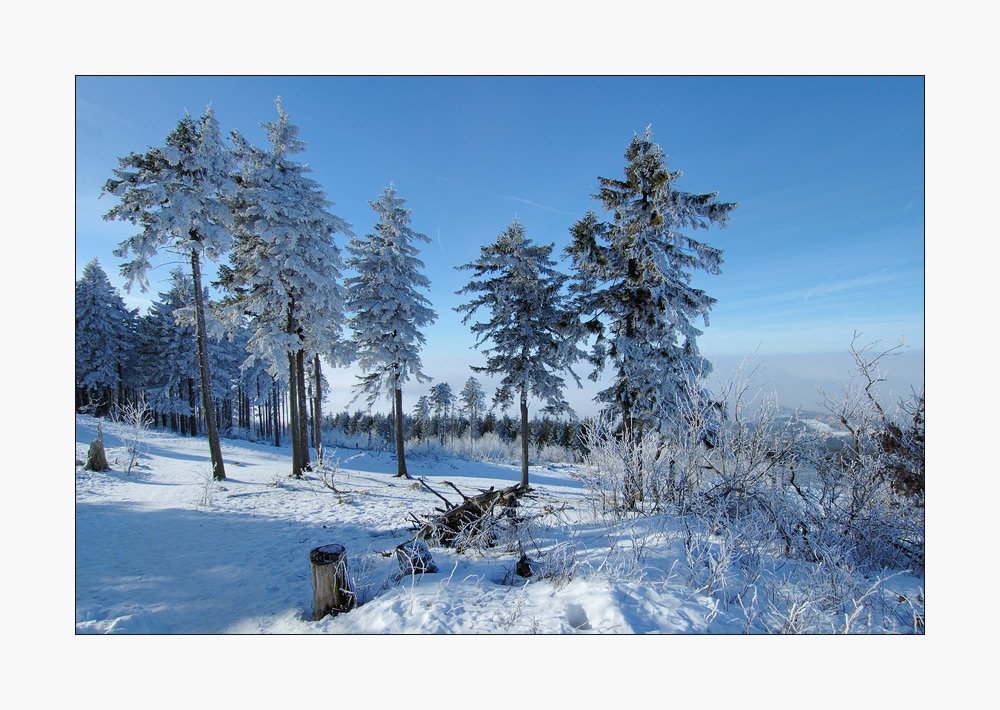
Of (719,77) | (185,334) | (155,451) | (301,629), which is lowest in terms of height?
(155,451)

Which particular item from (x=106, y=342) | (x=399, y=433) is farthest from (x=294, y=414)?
(x=106, y=342)

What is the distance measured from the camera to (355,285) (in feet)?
45.1

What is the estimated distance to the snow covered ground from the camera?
2979 mm

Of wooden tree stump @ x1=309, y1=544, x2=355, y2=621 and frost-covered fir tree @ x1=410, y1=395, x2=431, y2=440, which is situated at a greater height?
wooden tree stump @ x1=309, y1=544, x2=355, y2=621

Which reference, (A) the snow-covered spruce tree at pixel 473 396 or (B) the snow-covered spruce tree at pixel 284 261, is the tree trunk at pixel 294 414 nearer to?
(B) the snow-covered spruce tree at pixel 284 261

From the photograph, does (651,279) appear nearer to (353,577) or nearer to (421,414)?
(353,577)

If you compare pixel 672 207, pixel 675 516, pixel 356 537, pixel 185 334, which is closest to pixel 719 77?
pixel 672 207

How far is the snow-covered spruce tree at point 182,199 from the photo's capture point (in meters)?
8.03

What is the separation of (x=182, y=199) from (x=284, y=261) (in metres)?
2.51

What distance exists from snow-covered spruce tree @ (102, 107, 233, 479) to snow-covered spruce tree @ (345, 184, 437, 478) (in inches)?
180

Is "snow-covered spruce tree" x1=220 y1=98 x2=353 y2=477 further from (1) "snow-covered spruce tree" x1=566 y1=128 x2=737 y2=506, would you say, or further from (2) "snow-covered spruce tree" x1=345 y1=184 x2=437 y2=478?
(1) "snow-covered spruce tree" x1=566 y1=128 x2=737 y2=506

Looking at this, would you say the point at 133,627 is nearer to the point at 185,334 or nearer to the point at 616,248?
the point at 616,248

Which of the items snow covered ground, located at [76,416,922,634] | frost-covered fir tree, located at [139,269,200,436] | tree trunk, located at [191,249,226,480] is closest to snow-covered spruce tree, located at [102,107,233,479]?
tree trunk, located at [191,249,226,480]
